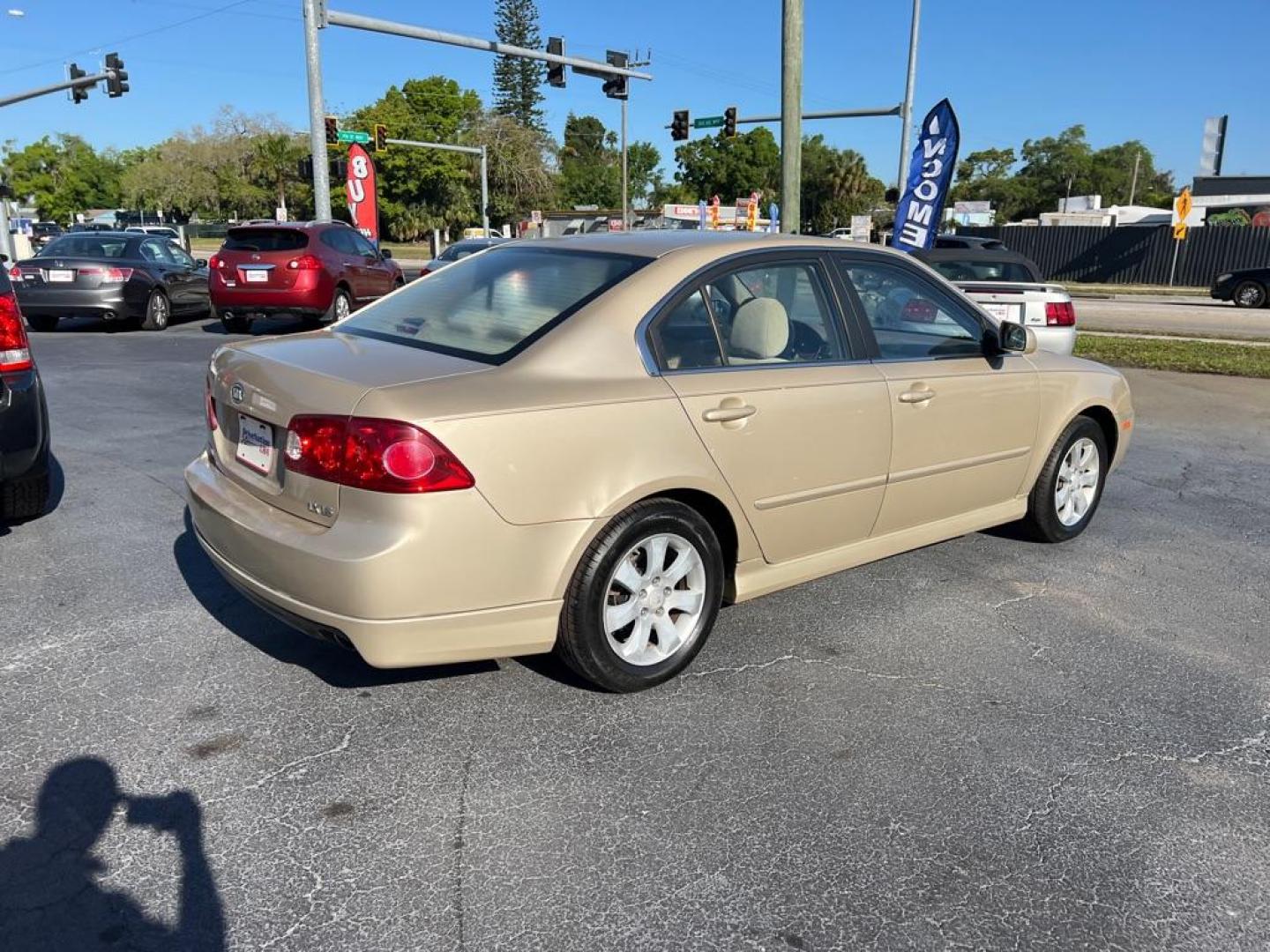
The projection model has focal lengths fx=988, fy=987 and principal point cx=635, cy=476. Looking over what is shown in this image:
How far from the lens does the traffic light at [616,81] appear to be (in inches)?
958

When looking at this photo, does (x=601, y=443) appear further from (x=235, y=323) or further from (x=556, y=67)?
(x=556, y=67)

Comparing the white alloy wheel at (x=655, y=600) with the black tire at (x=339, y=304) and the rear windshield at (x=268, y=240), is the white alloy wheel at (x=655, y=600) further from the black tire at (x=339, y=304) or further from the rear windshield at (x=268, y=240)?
the rear windshield at (x=268, y=240)

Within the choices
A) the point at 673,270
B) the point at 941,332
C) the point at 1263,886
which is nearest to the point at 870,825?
the point at 1263,886

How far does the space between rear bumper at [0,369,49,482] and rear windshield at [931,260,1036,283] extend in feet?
30.9

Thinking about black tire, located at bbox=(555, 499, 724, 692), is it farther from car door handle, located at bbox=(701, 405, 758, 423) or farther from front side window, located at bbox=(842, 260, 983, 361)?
front side window, located at bbox=(842, 260, 983, 361)

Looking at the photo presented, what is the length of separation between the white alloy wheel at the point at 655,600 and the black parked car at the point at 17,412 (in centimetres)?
325

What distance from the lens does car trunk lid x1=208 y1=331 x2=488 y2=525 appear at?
3064 mm

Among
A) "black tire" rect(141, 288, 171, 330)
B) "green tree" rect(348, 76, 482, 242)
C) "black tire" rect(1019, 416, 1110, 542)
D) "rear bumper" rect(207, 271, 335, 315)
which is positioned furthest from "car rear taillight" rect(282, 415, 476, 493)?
"green tree" rect(348, 76, 482, 242)

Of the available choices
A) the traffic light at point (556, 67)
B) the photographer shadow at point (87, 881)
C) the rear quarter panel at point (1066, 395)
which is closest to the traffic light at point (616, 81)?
the traffic light at point (556, 67)

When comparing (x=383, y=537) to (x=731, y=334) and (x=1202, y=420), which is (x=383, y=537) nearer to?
(x=731, y=334)

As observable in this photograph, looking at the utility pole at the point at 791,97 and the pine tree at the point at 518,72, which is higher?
the pine tree at the point at 518,72

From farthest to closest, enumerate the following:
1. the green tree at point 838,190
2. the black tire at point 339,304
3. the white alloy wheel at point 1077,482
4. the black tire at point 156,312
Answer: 1. the green tree at point 838,190
2. the black tire at point 156,312
3. the black tire at point 339,304
4. the white alloy wheel at point 1077,482

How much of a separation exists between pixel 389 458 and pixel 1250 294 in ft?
96.6

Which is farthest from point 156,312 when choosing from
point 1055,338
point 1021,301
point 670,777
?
point 670,777
